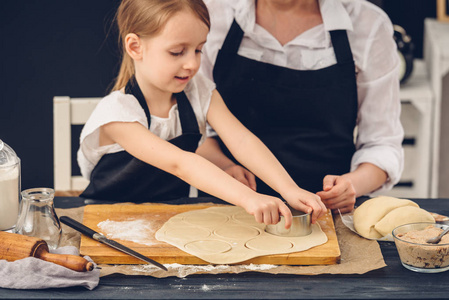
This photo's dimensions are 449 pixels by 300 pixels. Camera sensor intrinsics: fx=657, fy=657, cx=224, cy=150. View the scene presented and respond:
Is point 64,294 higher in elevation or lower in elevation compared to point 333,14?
lower

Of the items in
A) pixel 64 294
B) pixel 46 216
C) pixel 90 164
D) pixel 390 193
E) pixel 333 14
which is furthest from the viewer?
pixel 390 193

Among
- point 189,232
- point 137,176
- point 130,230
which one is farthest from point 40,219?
point 137,176

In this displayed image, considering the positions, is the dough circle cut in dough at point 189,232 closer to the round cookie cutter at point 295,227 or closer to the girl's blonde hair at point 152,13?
the round cookie cutter at point 295,227

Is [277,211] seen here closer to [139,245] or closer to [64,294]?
[139,245]

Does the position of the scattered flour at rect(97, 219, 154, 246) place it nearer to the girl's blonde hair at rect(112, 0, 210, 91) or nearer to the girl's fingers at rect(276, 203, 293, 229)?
the girl's fingers at rect(276, 203, 293, 229)

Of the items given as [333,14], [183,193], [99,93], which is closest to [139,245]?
[183,193]

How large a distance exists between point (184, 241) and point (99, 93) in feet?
6.49

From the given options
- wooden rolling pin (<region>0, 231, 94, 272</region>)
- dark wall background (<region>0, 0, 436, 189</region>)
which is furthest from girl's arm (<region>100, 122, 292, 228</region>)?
dark wall background (<region>0, 0, 436, 189</region>)

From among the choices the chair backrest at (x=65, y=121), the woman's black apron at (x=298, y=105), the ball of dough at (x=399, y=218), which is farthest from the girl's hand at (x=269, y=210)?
the chair backrest at (x=65, y=121)

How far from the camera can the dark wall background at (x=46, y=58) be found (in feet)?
10.3

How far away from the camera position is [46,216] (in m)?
1.32

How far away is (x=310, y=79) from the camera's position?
194 cm

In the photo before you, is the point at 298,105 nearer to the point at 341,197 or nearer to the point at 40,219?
the point at 341,197

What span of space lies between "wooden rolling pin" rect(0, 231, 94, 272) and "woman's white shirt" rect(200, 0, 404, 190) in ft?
3.17
